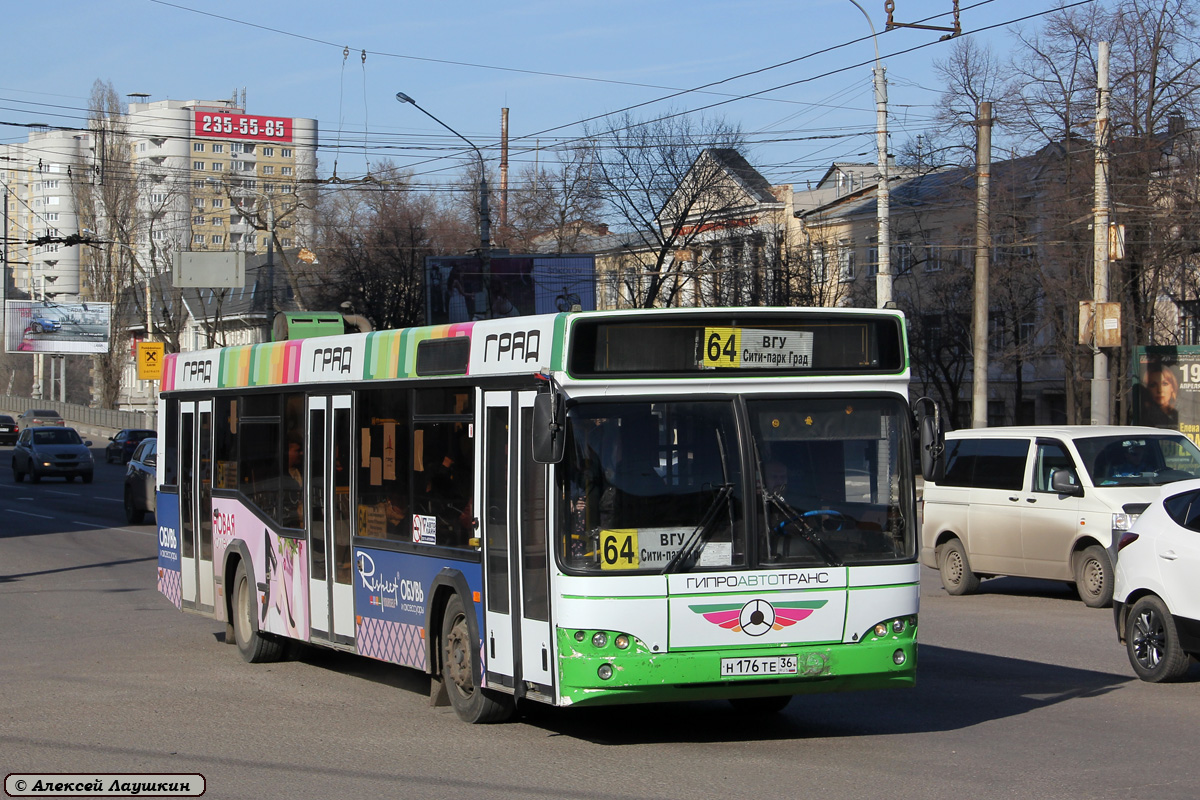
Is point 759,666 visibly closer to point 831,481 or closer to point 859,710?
point 831,481

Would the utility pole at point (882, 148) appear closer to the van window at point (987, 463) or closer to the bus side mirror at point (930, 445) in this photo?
the van window at point (987, 463)

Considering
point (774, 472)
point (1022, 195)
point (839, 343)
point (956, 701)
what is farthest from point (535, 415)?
point (1022, 195)

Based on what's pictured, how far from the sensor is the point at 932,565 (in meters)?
17.4

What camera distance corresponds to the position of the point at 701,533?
7.69m

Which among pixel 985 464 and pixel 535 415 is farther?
pixel 985 464

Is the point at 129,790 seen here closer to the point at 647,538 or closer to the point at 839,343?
the point at 647,538

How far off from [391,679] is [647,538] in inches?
160

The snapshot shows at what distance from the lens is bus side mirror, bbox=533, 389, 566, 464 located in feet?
24.4

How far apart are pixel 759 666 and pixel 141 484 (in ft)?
76.6

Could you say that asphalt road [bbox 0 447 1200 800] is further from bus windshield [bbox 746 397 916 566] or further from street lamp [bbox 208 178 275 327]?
street lamp [bbox 208 178 275 327]

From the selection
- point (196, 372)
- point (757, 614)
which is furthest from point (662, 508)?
point (196, 372)

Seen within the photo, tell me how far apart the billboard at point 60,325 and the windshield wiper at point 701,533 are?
78787mm

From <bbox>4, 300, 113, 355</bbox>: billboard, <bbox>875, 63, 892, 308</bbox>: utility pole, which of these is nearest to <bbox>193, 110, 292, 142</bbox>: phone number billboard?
<bbox>4, 300, 113, 355</bbox>: billboard

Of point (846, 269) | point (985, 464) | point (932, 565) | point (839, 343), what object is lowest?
point (932, 565)
